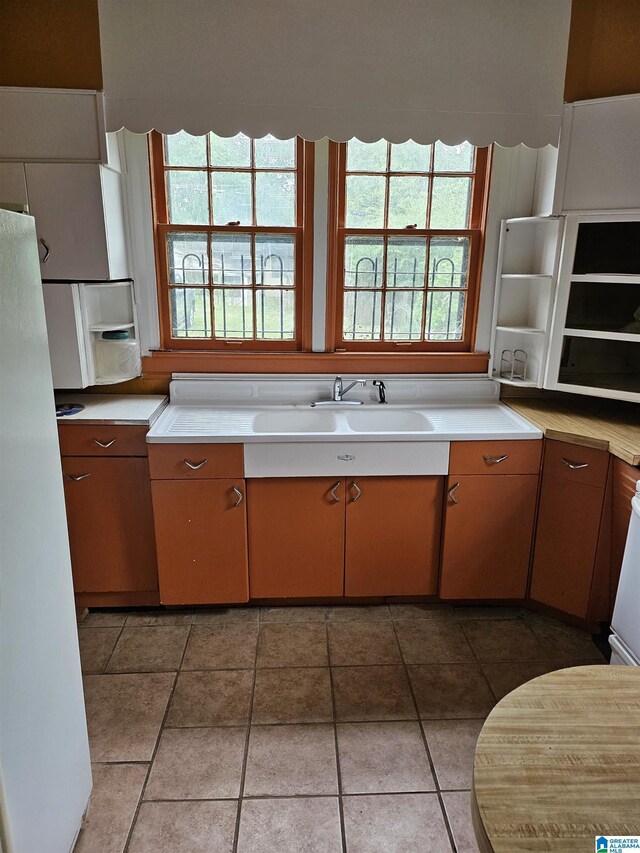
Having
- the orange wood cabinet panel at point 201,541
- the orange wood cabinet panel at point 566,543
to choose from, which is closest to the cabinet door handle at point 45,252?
the orange wood cabinet panel at point 201,541

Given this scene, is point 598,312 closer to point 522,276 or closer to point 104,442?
point 522,276

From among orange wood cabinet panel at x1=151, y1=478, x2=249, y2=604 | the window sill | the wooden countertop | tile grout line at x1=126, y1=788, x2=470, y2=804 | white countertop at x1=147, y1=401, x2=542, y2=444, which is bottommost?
tile grout line at x1=126, y1=788, x2=470, y2=804

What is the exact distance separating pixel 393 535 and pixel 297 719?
2.89ft

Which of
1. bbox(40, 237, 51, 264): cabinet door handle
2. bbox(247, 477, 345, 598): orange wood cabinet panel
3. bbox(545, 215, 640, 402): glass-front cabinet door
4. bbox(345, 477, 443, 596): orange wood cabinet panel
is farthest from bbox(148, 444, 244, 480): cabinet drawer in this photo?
bbox(545, 215, 640, 402): glass-front cabinet door

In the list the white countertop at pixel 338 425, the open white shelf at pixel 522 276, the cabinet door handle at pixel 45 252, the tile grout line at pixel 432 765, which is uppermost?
the cabinet door handle at pixel 45 252

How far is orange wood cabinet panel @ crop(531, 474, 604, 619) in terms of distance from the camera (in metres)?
2.41

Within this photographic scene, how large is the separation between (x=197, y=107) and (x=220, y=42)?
27 centimetres

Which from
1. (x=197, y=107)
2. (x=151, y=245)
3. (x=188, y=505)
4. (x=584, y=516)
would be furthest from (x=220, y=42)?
(x=584, y=516)

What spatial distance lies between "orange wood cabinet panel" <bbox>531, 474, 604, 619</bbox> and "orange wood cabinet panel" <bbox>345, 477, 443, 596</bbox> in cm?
47

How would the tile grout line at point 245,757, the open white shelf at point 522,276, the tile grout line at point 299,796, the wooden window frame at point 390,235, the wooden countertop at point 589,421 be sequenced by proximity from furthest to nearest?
the wooden window frame at point 390,235, the open white shelf at point 522,276, the wooden countertop at point 589,421, the tile grout line at point 299,796, the tile grout line at point 245,757

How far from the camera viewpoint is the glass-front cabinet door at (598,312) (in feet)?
8.00

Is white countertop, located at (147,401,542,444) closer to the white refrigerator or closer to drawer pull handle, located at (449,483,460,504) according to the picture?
drawer pull handle, located at (449,483,460,504)

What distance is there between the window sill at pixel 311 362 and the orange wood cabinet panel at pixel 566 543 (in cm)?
80

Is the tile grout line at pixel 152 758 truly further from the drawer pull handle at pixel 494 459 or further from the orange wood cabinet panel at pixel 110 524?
the drawer pull handle at pixel 494 459
